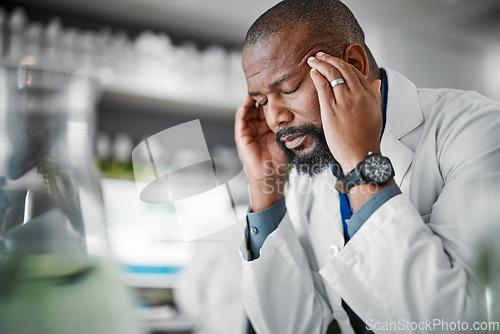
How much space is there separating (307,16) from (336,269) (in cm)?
21

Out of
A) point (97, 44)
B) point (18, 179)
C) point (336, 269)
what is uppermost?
point (97, 44)

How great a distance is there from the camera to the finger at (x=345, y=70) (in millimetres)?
355

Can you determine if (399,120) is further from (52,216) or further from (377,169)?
(52,216)

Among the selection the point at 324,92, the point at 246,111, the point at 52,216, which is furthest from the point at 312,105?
the point at 52,216

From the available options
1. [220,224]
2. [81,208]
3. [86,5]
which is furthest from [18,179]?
[86,5]

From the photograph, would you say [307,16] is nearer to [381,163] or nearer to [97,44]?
[381,163]

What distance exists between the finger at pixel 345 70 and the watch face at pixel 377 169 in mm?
70

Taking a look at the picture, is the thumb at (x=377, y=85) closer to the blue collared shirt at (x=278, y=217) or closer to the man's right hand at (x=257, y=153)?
the blue collared shirt at (x=278, y=217)

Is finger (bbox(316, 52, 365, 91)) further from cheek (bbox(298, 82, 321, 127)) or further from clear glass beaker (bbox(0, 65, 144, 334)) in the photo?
clear glass beaker (bbox(0, 65, 144, 334))

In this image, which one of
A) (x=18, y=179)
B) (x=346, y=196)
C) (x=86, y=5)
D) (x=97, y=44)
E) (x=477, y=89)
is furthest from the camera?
(x=97, y=44)

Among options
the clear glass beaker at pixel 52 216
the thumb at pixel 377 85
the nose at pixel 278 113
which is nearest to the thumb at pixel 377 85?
the thumb at pixel 377 85

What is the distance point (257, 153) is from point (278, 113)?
16cm

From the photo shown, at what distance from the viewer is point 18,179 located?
0.23m

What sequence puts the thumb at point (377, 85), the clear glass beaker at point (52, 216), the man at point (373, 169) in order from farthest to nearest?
the thumb at point (377, 85) → the man at point (373, 169) → the clear glass beaker at point (52, 216)
